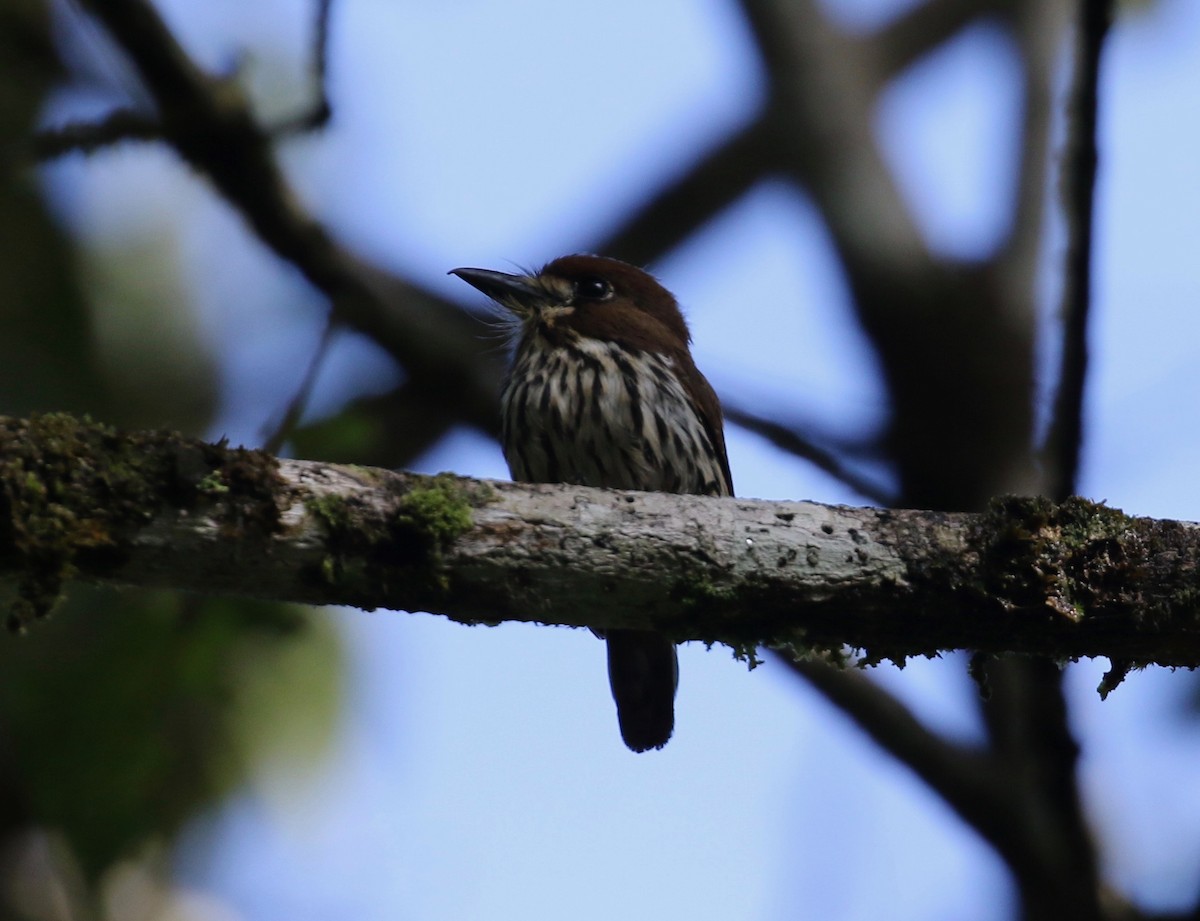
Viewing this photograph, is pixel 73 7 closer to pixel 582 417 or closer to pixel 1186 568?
pixel 582 417

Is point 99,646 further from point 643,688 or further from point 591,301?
point 591,301

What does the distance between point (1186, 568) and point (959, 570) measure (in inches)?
Answer: 17.3

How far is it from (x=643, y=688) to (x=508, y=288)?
1.34 meters

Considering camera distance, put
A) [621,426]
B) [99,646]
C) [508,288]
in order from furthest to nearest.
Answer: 1. [508,288]
2. [621,426]
3. [99,646]

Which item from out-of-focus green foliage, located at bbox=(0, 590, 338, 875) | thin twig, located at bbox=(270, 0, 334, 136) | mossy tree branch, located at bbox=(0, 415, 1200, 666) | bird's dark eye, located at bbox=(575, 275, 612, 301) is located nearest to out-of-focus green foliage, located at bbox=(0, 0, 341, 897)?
out-of-focus green foliage, located at bbox=(0, 590, 338, 875)

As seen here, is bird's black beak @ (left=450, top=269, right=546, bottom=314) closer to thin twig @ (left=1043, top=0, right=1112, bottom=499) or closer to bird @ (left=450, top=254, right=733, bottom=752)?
bird @ (left=450, top=254, right=733, bottom=752)

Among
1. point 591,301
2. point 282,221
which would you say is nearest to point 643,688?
point 591,301

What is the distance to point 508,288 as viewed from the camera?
15.8 feet

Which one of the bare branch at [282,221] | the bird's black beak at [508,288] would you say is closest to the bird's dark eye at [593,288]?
the bird's black beak at [508,288]

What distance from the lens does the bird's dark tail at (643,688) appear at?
4.38m

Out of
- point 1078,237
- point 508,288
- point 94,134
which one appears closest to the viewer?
point 1078,237


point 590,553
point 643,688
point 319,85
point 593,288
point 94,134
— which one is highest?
point 593,288

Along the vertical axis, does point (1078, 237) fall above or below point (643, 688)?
above

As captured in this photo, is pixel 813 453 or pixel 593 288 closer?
pixel 813 453
